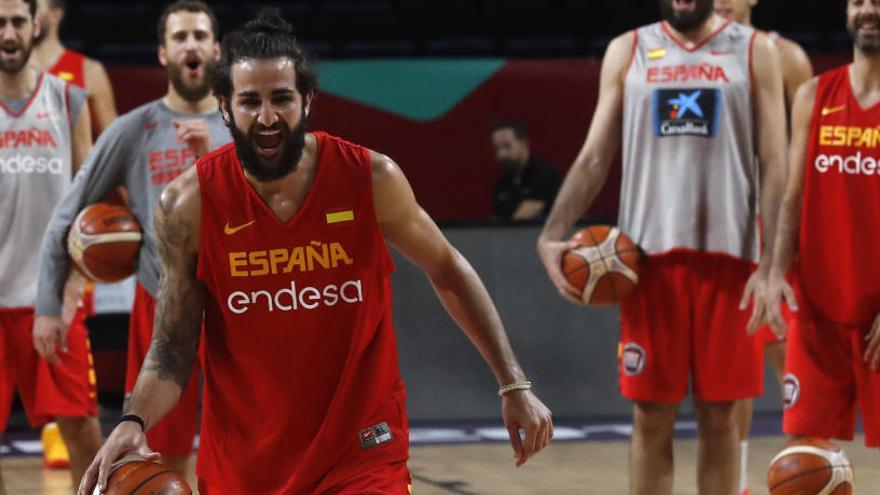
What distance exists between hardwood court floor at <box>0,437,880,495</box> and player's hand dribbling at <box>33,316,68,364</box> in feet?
5.48

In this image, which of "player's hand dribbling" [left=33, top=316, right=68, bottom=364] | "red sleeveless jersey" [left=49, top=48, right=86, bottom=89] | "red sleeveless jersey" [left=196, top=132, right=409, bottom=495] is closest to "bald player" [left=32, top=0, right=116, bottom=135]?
"red sleeveless jersey" [left=49, top=48, right=86, bottom=89]

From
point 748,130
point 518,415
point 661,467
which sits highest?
point 748,130

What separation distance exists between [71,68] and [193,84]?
1755 millimetres

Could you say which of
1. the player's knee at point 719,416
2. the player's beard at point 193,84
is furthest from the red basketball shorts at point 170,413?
the player's knee at point 719,416

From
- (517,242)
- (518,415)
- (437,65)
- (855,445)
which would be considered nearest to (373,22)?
(437,65)

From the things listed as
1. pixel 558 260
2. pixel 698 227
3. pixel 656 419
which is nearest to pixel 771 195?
pixel 698 227

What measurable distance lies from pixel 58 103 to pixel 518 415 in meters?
3.03

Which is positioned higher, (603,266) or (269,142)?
(269,142)

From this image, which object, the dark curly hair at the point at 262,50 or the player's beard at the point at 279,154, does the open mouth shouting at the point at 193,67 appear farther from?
the player's beard at the point at 279,154

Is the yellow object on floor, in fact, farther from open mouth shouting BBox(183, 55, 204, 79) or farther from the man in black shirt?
the man in black shirt

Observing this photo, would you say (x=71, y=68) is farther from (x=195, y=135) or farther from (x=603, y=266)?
(x=603, y=266)

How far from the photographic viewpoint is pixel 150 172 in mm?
5453

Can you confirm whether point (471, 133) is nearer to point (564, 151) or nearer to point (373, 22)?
point (564, 151)

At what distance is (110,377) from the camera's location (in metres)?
9.14
